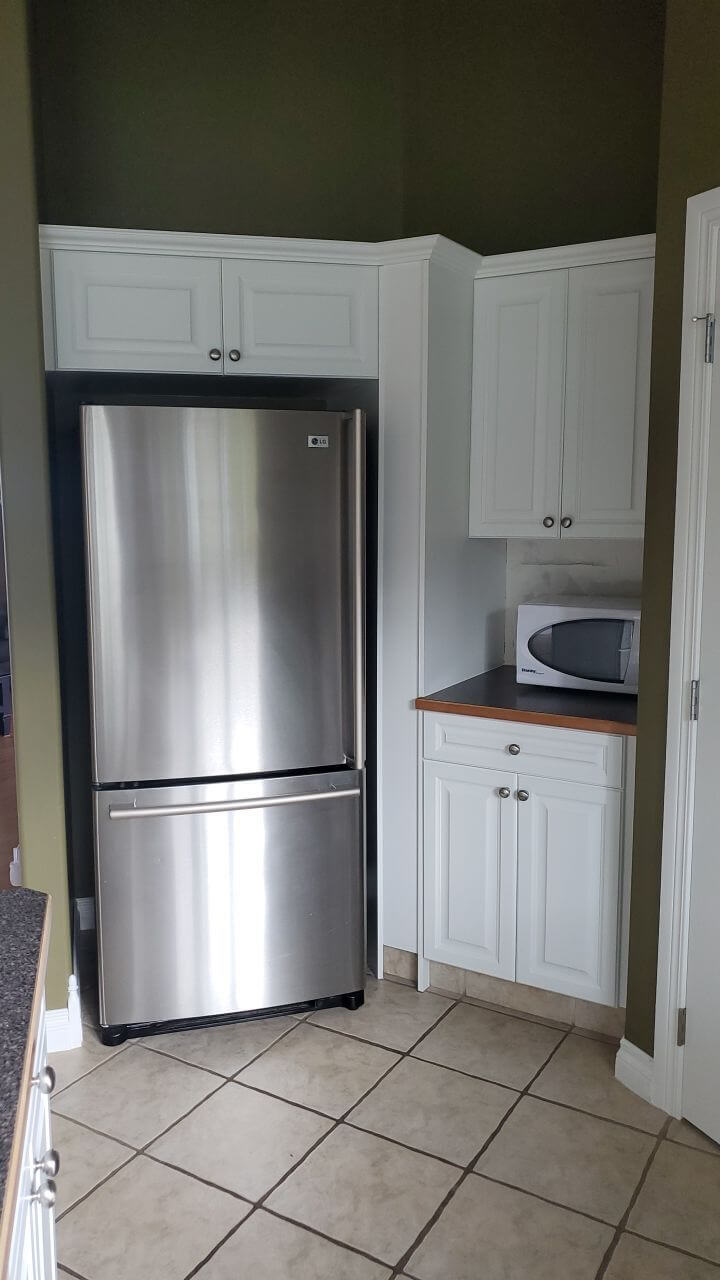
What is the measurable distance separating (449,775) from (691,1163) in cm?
109

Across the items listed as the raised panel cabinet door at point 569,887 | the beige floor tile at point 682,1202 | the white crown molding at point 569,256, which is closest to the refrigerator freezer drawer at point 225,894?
the raised panel cabinet door at point 569,887

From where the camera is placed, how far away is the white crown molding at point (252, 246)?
2516 millimetres

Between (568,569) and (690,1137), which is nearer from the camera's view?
(690,1137)

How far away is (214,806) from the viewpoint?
2.57m

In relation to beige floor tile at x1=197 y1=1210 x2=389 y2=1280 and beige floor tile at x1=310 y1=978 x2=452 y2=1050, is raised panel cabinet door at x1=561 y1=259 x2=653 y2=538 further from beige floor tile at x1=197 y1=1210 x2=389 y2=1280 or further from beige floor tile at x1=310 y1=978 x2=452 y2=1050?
beige floor tile at x1=197 y1=1210 x2=389 y2=1280

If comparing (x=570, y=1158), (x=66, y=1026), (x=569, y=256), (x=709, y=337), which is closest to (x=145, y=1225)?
(x=66, y=1026)

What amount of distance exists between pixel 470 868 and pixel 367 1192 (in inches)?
36.1

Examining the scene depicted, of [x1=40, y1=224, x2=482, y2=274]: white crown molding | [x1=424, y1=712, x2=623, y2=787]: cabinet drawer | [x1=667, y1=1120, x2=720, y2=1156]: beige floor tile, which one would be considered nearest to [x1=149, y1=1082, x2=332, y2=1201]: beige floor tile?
[x1=667, y1=1120, x2=720, y2=1156]: beige floor tile

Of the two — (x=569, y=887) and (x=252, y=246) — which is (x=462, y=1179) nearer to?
(x=569, y=887)

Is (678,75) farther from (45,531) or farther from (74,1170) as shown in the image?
(74,1170)

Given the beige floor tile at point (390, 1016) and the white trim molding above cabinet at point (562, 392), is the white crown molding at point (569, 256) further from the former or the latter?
the beige floor tile at point (390, 1016)

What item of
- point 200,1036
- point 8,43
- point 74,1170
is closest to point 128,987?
point 200,1036

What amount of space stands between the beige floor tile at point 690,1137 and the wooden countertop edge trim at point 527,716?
0.90m

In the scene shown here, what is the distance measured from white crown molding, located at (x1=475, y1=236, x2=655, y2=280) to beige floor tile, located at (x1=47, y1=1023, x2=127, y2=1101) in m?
2.34
